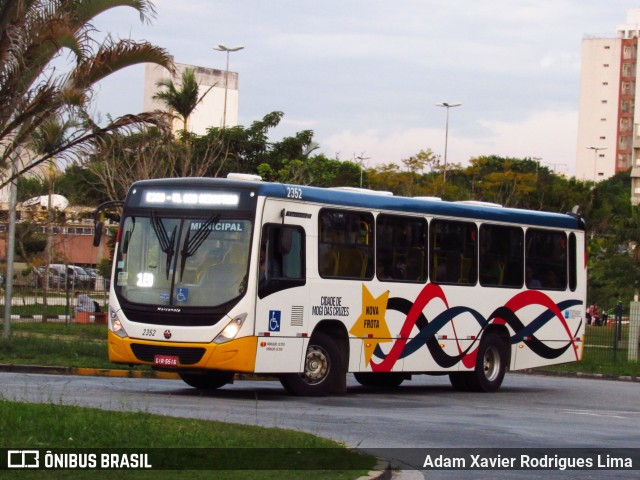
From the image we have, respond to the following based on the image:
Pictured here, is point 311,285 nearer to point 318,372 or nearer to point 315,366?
point 315,366

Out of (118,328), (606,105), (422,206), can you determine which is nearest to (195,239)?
(118,328)

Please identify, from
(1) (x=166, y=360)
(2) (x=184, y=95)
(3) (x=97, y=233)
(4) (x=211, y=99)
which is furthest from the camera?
(4) (x=211, y=99)

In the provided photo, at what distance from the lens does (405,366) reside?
66.6ft

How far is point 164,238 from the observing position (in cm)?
1819

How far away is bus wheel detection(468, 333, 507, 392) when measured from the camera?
22109mm

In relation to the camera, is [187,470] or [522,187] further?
[522,187]

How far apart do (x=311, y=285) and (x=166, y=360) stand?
246 cm

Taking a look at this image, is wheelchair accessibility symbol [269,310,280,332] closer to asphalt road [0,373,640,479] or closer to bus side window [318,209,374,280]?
asphalt road [0,373,640,479]

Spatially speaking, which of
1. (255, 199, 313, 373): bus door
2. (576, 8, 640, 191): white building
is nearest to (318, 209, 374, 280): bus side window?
(255, 199, 313, 373): bus door

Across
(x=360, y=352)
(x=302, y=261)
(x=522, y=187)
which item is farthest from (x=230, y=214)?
(x=522, y=187)

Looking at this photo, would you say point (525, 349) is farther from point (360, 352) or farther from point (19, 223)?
point (19, 223)

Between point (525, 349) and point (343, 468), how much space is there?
1314 centimetres

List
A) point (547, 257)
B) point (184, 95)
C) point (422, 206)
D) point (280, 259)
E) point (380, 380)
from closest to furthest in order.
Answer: point (280, 259)
point (422, 206)
point (380, 380)
point (547, 257)
point (184, 95)

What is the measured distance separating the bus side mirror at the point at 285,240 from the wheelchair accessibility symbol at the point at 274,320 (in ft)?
2.88
